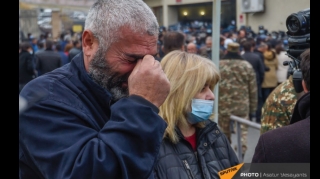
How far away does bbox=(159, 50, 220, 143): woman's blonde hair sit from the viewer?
8.43 feet

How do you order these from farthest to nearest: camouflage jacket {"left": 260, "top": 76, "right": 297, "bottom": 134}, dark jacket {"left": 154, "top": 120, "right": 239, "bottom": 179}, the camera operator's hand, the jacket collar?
camouflage jacket {"left": 260, "top": 76, "right": 297, "bottom": 134} < dark jacket {"left": 154, "top": 120, "right": 239, "bottom": 179} < the jacket collar < the camera operator's hand

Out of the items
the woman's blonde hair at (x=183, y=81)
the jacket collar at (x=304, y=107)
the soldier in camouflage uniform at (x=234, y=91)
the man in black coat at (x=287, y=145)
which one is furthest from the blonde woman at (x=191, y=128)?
the soldier in camouflage uniform at (x=234, y=91)

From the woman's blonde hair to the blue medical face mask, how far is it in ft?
0.09

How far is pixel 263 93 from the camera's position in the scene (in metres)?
9.78

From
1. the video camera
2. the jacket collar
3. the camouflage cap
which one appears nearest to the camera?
the jacket collar

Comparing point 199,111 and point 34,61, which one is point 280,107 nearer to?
point 199,111

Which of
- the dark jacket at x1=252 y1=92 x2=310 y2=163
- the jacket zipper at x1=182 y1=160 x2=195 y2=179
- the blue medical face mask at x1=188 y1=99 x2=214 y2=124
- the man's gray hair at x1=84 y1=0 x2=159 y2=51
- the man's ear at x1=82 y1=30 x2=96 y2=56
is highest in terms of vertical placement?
the man's gray hair at x1=84 y1=0 x2=159 y2=51

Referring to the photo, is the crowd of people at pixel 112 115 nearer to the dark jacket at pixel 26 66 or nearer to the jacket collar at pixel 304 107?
the jacket collar at pixel 304 107

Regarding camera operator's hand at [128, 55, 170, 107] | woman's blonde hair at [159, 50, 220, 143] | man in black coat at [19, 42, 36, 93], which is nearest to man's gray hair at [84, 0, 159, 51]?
camera operator's hand at [128, 55, 170, 107]

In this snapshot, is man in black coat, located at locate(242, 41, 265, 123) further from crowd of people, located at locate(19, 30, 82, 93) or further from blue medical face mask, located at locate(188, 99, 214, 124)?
blue medical face mask, located at locate(188, 99, 214, 124)

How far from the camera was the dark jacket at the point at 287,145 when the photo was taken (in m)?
1.91
